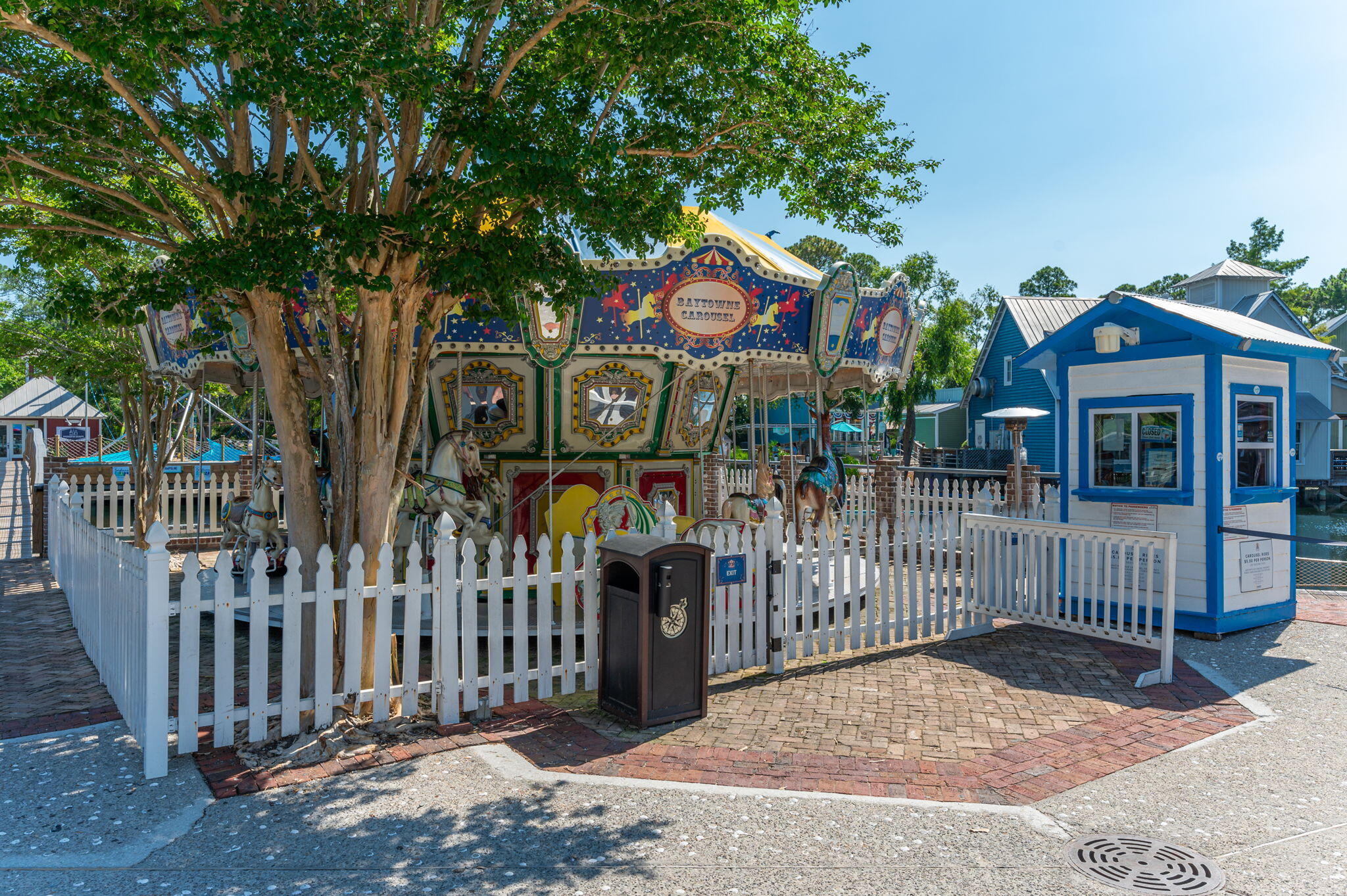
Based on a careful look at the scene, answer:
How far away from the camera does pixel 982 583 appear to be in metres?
8.58

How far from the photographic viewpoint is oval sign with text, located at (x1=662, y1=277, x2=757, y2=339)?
8.27m

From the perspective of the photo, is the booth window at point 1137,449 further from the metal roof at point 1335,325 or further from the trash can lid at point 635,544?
the metal roof at point 1335,325

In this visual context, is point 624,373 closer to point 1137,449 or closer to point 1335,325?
point 1137,449

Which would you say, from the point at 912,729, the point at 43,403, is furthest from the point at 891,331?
the point at 43,403

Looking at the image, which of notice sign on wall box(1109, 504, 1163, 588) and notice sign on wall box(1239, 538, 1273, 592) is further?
notice sign on wall box(1239, 538, 1273, 592)

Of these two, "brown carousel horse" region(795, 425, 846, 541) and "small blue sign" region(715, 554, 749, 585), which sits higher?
"brown carousel horse" region(795, 425, 846, 541)

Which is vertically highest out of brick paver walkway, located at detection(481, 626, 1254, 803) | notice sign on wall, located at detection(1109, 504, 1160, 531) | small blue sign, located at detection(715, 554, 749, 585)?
notice sign on wall, located at detection(1109, 504, 1160, 531)

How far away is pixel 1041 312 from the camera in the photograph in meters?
34.9

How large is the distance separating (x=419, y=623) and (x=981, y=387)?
3505 cm

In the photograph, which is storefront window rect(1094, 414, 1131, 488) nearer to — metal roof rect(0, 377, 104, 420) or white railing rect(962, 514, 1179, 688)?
white railing rect(962, 514, 1179, 688)

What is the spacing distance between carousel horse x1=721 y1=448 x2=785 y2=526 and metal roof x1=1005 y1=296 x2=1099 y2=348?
79.9ft

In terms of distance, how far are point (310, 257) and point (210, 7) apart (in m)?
2.00

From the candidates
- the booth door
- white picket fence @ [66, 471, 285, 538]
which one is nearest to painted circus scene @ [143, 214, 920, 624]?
white picket fence @ [66, 471, 285, 538]

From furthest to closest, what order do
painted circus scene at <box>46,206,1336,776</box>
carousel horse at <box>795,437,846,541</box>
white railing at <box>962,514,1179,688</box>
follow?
1. carousel horse at <box>795,437,846,541</box>
2. white railing at <box>962,514,1179,688</box>
3. painted circus scene at <box>46,206,1336,776</box>
